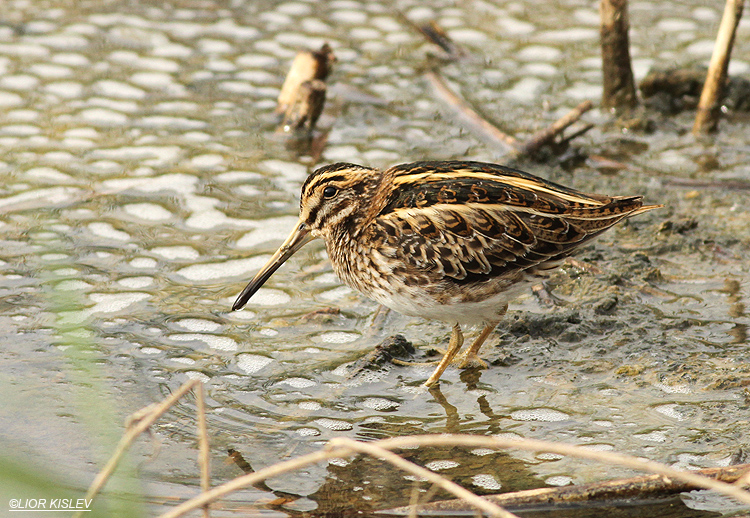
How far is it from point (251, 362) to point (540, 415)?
1.62m

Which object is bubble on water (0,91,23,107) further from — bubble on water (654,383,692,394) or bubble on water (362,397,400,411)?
bubble on water (654,383,692,394)

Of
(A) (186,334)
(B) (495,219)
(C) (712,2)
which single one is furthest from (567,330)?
(C) (712,2)

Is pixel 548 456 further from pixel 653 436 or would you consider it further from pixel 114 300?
pixel 114 300

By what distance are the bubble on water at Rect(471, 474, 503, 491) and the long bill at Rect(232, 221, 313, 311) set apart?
187 centimetres

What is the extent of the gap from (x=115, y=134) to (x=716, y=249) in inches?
183

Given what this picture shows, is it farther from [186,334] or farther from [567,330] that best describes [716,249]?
[186,334]

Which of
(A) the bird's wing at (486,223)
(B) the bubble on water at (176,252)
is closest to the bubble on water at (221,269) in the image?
(B) the bubble on water at (176,252)

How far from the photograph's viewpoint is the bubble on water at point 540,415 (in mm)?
4508

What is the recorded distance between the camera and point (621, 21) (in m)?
7.07

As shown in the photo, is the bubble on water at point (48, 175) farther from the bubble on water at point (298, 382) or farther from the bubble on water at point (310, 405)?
the bubble on water at point (310, 405)

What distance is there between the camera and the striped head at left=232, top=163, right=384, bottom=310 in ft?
16.9

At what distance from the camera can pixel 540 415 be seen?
179 inches

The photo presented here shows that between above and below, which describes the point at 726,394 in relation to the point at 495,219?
below

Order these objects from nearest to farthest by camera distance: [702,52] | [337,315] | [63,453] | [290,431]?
[63,453], [290,431], [337,315], [702,52]
